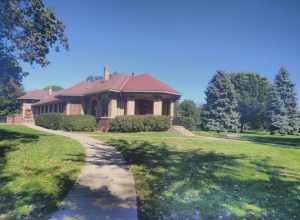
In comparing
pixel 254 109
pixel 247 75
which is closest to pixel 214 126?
pixel 254 109

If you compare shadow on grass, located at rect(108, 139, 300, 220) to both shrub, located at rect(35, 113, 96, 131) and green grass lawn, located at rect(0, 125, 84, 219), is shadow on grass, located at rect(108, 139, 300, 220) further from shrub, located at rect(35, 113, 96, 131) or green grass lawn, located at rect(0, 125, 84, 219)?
shrub, located at rect(35, 113, 96, 131)

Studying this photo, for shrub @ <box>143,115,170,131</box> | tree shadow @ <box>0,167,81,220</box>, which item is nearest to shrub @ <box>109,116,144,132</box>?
shrub @ <box>143,115,170,131</box>

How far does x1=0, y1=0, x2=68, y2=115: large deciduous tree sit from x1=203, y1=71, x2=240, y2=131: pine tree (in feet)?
86.6

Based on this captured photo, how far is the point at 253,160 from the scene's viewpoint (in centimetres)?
926

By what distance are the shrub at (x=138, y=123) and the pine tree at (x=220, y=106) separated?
572 inches

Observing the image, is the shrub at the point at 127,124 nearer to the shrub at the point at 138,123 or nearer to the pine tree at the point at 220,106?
the shrub at the point at 138,123

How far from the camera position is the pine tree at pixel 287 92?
34.7m

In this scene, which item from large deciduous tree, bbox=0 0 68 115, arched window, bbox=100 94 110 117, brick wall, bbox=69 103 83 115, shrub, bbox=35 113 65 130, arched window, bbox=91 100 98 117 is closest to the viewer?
large deciduous tree, bbox=0 0 68 115

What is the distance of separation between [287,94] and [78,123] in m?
28.1

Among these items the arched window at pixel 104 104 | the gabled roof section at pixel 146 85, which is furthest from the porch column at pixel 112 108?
the gabled roof section at pixel 146 85

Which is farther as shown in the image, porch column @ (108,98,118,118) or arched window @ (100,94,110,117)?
arched window @ (100,94,110,117)

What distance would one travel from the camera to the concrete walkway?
397 cm

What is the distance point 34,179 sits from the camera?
5824 millimetres

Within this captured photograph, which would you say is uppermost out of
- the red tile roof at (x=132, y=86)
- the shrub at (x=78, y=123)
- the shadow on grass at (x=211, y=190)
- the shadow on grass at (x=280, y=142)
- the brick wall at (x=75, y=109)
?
the red tile roof at (x=132, y=86)
